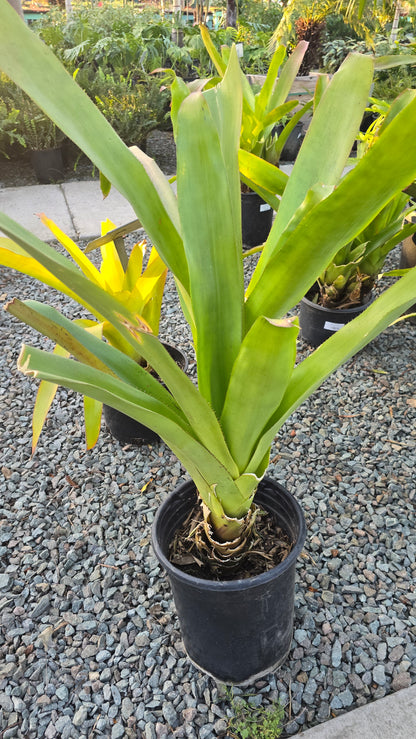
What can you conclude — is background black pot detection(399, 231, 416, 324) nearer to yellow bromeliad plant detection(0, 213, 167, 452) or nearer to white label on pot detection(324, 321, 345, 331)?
white label on pot detection(324, 321, 345, 331)

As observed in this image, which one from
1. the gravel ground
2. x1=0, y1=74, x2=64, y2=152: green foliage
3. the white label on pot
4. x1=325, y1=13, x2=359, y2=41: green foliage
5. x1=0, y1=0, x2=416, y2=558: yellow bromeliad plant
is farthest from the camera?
x1=325, y1=13, x2=359, y2=41: green foliage

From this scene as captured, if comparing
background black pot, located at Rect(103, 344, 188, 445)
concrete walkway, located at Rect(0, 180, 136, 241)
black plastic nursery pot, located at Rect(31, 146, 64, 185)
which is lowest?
background black pot, located at Rect(103, 344, 188, 445)

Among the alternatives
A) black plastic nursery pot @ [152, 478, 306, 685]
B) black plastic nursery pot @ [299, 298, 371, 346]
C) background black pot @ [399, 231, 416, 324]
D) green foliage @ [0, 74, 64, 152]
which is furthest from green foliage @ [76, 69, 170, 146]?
black plastic nursery pot @ [152, 478, 306, 685]

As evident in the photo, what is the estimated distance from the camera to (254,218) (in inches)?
109

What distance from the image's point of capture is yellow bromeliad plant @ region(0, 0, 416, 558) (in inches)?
21.8

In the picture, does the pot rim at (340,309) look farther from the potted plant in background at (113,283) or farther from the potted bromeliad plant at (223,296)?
the potted bromeliad plant at (223,296)

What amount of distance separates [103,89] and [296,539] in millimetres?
4045

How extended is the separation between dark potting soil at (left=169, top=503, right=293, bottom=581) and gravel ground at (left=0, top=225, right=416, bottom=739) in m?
0.26

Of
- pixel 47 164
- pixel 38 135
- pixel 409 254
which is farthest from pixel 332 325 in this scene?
pixel 38 135

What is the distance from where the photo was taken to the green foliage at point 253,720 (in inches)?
37.3

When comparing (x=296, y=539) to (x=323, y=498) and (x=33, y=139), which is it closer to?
(x=323, y=498)

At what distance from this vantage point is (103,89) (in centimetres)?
399

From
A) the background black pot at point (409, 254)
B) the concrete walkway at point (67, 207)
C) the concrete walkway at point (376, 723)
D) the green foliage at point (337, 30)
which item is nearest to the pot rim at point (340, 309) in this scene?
the background black pot at point (409, 254)

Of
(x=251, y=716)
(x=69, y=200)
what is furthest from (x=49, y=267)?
(x=69, y=200)
